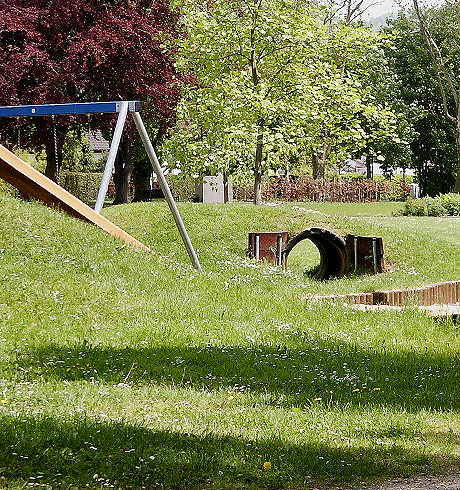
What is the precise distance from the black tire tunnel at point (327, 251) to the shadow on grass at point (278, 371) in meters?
7.43

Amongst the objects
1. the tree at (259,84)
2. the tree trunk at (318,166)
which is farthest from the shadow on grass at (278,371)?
the tree trunk at (318,166)

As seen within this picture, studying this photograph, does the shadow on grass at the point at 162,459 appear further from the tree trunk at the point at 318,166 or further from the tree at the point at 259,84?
the tree trunk at the point at 318,166

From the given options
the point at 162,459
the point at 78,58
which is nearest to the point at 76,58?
the point at 78,58

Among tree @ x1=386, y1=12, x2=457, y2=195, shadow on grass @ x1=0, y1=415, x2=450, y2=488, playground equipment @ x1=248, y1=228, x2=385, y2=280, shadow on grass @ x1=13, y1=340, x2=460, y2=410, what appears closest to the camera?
shadow on grass @ x1=0, y1=415, x2=450, y2=488

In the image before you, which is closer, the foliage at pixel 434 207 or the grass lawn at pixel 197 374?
the grass lawn at pixel 197 374

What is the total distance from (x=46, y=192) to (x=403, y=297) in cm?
527

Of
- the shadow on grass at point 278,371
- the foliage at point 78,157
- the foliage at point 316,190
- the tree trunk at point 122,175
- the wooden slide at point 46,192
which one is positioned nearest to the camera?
the shadow on grass at point 278,371

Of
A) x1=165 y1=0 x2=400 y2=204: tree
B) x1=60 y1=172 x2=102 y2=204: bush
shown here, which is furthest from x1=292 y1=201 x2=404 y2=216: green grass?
x1=165 y1=0 x2=400 y2=204: tree

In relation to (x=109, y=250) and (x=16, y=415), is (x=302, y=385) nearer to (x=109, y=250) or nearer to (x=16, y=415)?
(x=16, y=415)

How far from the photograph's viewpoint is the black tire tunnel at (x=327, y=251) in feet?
53.8

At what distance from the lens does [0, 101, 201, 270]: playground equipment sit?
43.2 feet

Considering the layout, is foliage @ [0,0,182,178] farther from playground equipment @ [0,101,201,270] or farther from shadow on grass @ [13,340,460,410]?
shadow on grass @ [13,340,460,410]

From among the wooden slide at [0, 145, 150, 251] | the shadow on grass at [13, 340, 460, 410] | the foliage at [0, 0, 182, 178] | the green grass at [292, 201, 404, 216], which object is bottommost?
the shadow on grass at [13, 340, 460, 410]

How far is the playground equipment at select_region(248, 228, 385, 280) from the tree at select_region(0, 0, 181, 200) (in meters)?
9.95
